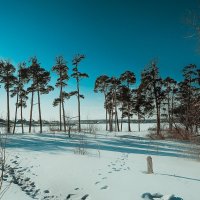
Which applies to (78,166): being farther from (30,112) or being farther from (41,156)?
(30,112)

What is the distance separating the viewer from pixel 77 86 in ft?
115

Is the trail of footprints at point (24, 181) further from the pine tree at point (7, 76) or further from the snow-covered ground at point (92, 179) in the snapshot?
the pine tree at point (7, 76)

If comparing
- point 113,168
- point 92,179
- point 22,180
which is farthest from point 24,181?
point 113,168

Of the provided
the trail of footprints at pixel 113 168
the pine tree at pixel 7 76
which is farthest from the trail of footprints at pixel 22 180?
the pine tree at pixel 7 76

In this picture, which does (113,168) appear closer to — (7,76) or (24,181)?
(24,181)

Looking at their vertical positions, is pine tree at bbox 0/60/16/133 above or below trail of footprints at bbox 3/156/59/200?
above

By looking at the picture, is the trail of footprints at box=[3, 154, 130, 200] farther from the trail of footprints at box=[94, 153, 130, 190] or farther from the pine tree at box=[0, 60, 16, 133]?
the pine tree at box=[0, 60, 16, 133]

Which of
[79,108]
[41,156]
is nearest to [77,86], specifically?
[79,108]

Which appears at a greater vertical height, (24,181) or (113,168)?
(113,168)

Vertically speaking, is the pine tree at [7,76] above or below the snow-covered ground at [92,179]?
above

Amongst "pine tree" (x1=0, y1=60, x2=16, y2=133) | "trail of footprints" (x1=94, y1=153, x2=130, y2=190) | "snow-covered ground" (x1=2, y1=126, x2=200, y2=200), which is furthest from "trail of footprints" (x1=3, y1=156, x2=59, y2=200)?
"pine tree" (x1=0, y1=60, x2=16, y2=133)

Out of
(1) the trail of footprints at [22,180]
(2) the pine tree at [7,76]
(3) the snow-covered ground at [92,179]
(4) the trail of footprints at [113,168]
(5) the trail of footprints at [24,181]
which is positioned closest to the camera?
(3) the snow-covered ground at [92,179]

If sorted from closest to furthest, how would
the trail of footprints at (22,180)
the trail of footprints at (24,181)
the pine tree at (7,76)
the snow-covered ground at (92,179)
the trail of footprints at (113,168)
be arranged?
the snow-covered ground at (92,179) < the trail of footprints at (24,181) < the trail of footprints at (22,180) < the trail of footprints at (113,168) < the pine tree at (7,76)

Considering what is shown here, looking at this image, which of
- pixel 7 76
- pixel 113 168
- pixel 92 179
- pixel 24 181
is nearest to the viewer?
pixel 92 179
